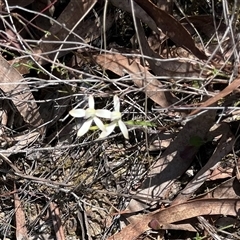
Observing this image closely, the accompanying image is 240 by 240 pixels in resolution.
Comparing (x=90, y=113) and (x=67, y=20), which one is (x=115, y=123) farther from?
(x=67, y=20)

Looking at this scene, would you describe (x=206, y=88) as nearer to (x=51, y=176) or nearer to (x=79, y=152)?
(x=79, y=152)

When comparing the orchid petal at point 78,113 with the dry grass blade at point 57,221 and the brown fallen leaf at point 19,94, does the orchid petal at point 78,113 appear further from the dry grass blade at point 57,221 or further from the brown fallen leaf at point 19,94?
the dry grass blade at point 57,221

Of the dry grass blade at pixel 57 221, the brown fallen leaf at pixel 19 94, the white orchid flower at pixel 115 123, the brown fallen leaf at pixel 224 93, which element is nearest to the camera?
the white orchid flower at pixel 115 123

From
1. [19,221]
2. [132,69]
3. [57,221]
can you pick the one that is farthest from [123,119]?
[19,221]

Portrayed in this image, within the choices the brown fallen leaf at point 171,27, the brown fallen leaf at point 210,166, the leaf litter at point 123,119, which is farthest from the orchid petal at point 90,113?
the brown fallen leaf at point 210,166

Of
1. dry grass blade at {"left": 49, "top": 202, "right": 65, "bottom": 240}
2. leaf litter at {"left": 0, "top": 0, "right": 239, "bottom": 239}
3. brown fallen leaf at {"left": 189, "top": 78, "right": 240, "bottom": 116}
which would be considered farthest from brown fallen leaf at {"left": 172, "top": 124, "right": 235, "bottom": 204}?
dry grass blade at {"left": 49, "top": 202, "right": 65, "bottom": 240}

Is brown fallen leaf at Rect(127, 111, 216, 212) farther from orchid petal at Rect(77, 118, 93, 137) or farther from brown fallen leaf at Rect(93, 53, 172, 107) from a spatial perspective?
orchid petal at Rect(77, 118, 93, 137)

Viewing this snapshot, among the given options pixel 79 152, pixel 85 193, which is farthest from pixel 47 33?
pixel 85 193
